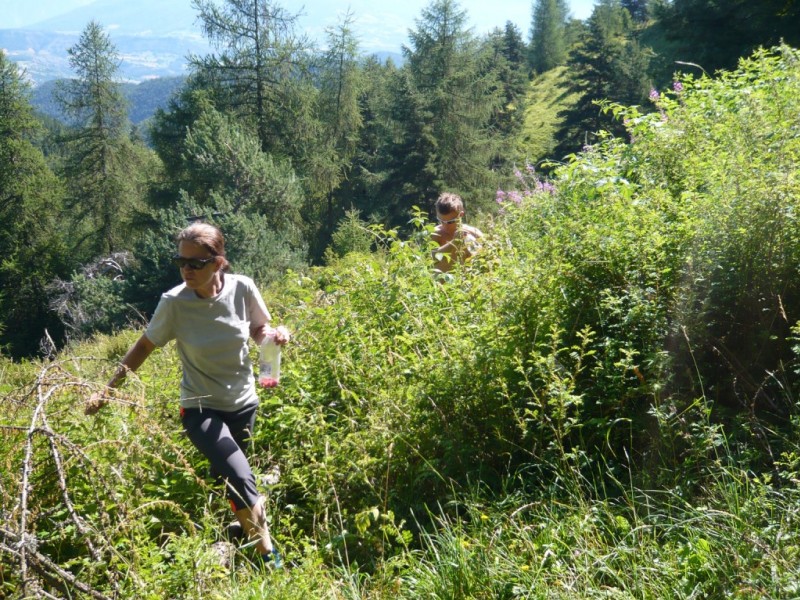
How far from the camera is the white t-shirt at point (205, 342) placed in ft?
12.2

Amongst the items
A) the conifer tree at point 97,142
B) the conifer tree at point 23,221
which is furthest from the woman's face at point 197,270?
the conifer tree at point 97,142

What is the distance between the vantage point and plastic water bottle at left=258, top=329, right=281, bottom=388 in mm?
4035

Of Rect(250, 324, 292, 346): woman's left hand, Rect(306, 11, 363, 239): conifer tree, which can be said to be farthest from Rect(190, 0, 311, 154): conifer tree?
Rect(250, 324, 292, 346): woman's left hand

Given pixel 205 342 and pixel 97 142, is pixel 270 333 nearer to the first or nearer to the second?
pixel 205 342

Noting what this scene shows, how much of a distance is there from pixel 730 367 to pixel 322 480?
2.15 meters

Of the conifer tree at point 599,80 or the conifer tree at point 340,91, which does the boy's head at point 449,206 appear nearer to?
the conifer tree at point 340,91

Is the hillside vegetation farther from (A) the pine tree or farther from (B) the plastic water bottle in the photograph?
(A) the pine tree

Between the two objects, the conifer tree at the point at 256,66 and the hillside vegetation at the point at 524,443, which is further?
the conifer tree at the point at 256,66

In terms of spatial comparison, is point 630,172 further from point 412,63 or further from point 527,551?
point 412,63

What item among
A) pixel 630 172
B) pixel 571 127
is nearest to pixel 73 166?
pixel 571 127

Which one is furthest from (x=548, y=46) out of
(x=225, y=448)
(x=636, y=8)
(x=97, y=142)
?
(x=225, y=448)

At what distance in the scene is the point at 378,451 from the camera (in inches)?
153

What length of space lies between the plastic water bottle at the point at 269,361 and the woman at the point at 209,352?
0.15 m

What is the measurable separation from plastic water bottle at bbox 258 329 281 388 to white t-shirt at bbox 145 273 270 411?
19 cm
